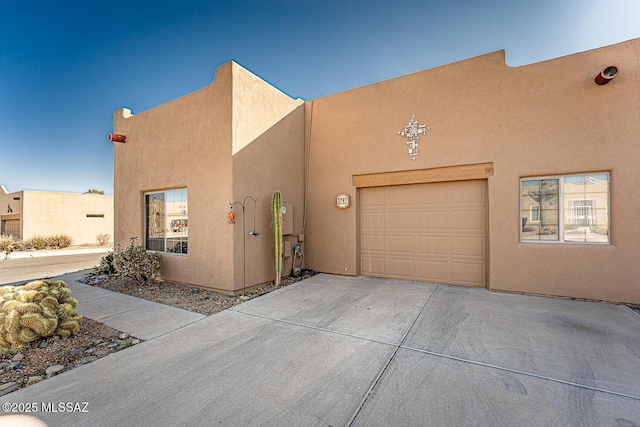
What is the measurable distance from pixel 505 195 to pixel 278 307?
5101mm

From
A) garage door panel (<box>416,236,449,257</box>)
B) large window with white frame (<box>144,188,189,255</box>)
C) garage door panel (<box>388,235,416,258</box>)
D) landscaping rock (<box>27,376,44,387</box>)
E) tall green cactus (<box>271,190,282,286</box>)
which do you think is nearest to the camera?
landscaping rock (<box>27,376,44,387</box>)

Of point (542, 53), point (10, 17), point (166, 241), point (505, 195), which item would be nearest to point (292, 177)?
point (166, 241)

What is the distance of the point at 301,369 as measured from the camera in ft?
8.99

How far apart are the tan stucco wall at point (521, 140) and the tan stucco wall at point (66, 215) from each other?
21.0 m

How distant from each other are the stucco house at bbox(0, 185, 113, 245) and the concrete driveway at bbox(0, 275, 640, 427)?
69.0ft

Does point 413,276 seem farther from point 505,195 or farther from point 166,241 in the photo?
point 166,241

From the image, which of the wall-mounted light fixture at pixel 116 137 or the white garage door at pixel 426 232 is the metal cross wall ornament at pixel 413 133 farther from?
the wall-mounted light fixture at pixel 116 137

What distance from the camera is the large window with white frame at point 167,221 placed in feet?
21.0

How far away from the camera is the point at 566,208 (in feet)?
17.1

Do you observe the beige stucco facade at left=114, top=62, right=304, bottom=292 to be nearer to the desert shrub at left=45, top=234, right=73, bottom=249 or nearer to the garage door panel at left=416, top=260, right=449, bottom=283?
the garage door panel at left=416, top=260, right=449, bottom=283

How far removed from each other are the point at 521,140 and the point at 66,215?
82.8 feet

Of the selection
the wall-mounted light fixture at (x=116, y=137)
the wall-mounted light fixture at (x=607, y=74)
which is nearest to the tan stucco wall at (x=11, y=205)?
the wall-mounted light fixture at (x=116, y=137)

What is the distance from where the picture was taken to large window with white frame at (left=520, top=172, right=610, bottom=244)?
500cm

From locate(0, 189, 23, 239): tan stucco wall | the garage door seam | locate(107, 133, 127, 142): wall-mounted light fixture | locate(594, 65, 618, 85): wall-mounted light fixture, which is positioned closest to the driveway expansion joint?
the garage door seam
